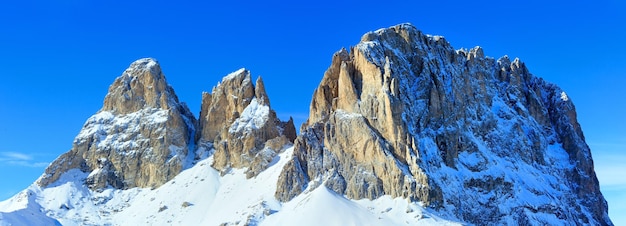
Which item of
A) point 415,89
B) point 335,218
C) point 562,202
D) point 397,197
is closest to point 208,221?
point 335,218

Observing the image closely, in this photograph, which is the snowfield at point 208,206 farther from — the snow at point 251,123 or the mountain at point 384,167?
the snow at point 251,123

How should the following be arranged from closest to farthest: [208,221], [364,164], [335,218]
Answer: [335,218] → [364,164] → [208,221]

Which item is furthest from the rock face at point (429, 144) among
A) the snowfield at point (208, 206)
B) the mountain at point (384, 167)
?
Answer: the snowfield at point (208, 206)

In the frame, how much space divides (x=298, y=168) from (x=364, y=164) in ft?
55.0

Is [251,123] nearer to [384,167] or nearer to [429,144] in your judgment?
[384,167]

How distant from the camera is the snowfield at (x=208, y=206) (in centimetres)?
15525

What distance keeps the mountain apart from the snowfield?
38 centimetres

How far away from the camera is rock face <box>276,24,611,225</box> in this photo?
526ft

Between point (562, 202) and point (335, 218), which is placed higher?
point (562, 202)

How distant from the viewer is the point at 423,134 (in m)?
166

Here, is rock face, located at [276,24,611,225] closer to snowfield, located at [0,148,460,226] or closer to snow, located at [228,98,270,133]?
snowfield, located at [0,148,460,226]

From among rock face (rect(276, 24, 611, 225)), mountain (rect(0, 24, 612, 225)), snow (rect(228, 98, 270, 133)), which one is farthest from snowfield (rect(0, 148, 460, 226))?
snow (rect(228, 98, 270, 133))

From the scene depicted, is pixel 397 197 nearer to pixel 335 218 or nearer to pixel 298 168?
pixel 335 218

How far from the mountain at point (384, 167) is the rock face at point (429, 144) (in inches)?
13.0
